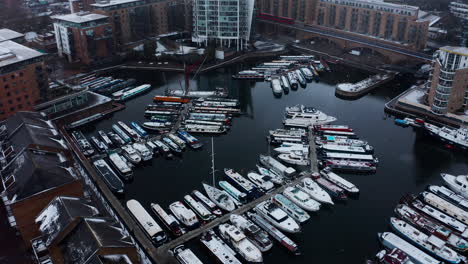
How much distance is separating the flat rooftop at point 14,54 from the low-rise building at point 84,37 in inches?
580

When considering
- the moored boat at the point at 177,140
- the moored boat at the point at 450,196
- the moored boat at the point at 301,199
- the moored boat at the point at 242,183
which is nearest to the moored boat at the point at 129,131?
the moored boat at the point at 177,140

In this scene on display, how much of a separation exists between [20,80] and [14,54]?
10.6 ft

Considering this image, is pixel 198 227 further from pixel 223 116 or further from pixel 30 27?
pixel 30 27

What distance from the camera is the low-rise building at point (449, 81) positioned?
4341 centimetres

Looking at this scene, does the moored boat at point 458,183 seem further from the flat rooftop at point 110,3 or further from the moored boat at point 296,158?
the flat rooftop at point 110,3

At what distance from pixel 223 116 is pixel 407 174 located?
2096 centimetres

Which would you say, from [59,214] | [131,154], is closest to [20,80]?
[131,154]

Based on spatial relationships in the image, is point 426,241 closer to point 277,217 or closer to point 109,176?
point 277,217

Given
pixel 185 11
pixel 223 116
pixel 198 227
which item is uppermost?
pixel 185 11

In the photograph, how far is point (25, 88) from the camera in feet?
142

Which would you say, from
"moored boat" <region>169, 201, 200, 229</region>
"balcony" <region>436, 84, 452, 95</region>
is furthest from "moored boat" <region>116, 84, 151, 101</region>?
"balcony" <region>436, 84, 452, 95</region>

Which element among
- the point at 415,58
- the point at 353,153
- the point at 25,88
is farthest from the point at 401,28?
the point at 25,88

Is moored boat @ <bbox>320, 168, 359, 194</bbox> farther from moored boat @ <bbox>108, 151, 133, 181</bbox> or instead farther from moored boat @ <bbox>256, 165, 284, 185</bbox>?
moored boat @ <bbox>108, 151, 133, 181</bbox>

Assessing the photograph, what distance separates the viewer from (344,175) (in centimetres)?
3712
